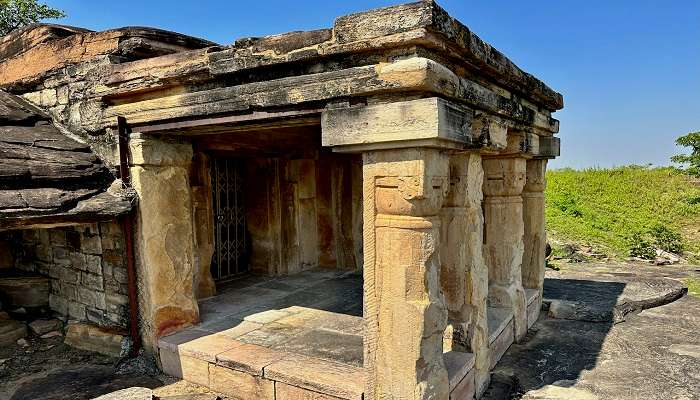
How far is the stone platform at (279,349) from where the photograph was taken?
11.5ft

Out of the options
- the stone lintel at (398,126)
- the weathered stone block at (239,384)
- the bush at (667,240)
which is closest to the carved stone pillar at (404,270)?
the stone lintel at (398,126)

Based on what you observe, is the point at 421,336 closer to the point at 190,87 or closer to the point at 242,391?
the point at 242,391

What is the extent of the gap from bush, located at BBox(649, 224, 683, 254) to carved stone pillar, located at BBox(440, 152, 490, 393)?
910 centimetres

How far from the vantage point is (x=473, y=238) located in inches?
146

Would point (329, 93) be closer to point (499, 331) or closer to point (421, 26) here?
point (421, 26)

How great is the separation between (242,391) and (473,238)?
236 cm

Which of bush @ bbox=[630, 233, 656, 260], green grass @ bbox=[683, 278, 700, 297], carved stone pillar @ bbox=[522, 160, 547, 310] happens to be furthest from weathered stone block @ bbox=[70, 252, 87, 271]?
bush @ bbox=[630, 233, 656, 260]

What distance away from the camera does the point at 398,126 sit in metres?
2.74

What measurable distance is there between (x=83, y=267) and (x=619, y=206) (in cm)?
1352

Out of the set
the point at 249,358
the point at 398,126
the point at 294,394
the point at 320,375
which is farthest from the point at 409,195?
the point at 249,358

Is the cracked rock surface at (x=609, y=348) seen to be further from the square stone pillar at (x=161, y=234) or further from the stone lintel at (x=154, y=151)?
the stone lintel at (x=154, y=151)

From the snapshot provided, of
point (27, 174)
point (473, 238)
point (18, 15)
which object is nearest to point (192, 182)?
point (27, 174)

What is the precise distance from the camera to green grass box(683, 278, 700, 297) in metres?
6.84

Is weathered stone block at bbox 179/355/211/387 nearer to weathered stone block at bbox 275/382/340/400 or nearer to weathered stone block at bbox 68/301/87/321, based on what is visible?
weathered stone block at bbox 275/382/340/400
